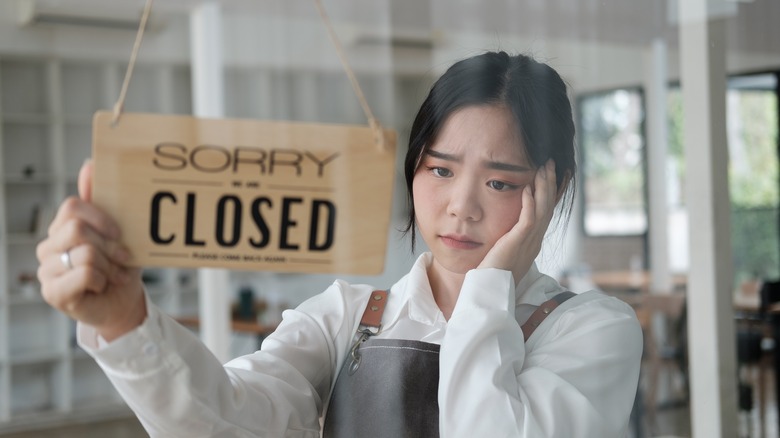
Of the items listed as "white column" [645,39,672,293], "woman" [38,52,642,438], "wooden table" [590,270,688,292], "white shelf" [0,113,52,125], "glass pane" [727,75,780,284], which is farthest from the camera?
"glass pane" [727,75,780,284]

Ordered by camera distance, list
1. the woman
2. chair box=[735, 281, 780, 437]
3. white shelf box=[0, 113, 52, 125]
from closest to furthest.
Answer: the woman → white shelf box=[0, 113, 52, 125] → chair box=[735, 281, 780, 437]

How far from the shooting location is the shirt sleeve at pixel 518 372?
2.64 ft

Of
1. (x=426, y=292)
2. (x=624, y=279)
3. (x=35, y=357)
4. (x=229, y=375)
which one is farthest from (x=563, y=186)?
(x=35, y=357)

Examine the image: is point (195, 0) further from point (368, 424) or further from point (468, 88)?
point (368, 424)

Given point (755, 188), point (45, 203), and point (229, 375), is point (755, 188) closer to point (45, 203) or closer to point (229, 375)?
point (45, 203)

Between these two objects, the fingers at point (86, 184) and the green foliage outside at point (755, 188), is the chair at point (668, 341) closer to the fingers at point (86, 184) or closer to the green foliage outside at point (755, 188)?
the green foliage outside at point (755, 188)

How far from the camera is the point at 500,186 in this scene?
844 mm

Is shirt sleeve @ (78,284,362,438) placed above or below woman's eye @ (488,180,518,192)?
below

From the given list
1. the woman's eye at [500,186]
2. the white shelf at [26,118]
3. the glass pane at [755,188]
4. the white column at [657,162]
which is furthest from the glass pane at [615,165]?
the white shelf at [26,118]

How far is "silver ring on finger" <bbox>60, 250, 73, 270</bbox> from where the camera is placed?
657 mm

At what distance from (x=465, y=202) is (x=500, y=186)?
1.6 inches

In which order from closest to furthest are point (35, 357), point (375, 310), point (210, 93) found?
point (375, 310), point (210, 93), point (35, 357)

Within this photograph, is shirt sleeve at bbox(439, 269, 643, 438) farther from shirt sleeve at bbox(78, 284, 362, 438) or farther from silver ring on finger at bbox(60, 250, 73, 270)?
silver ring on finger at bbox(60, 250, 73, 270)

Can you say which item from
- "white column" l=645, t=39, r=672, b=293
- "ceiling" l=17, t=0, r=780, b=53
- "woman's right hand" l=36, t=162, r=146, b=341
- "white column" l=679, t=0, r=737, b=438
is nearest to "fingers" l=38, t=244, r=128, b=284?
"woman's right hand" l=36, t=162, r=146, b=341
